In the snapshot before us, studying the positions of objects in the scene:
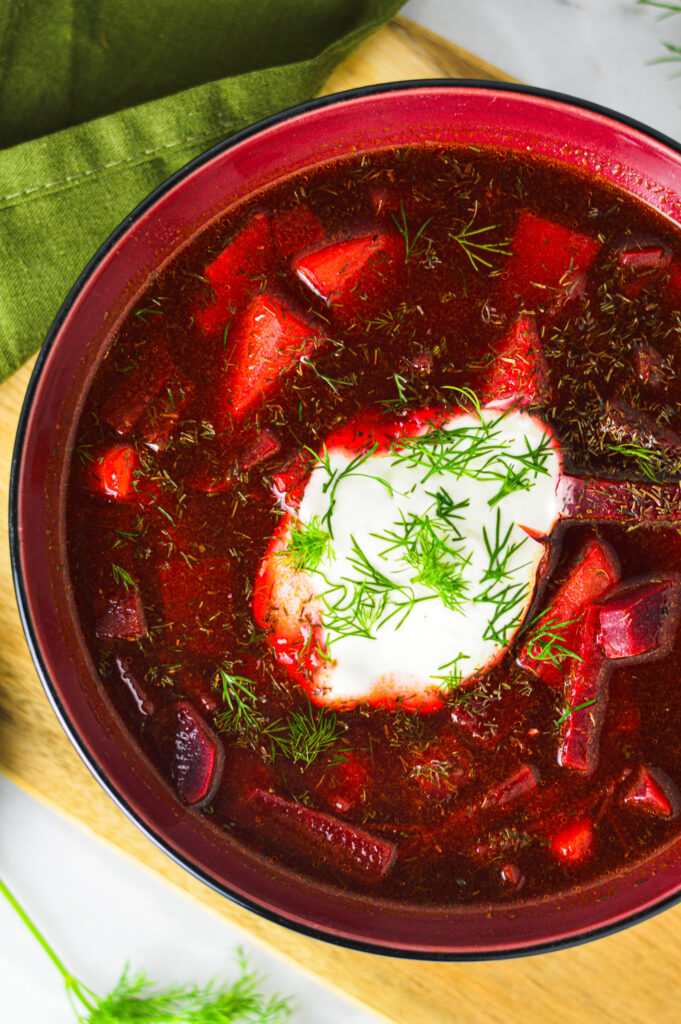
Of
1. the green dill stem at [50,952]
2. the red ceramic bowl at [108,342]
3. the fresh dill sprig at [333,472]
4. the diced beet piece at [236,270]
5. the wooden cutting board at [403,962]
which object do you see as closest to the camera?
the red ceramic bowl at [108,342]

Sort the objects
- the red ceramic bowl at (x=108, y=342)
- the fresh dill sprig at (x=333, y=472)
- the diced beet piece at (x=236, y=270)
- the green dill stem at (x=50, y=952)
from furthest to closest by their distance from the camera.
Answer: the green dill stem at (x=50, y=952), the fresh dill sprig at (x=333, y=472), the diced beet piece at (x=236, y=270), the red ceramic bowl at (x=108, y=342)

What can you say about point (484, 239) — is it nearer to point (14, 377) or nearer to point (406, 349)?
point (406, 349)

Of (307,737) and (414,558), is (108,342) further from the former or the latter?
(307,737)

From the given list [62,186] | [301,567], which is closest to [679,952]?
[301,567]

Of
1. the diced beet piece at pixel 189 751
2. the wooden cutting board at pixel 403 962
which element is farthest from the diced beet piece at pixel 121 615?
the wooden cutting board at pixel 403 962

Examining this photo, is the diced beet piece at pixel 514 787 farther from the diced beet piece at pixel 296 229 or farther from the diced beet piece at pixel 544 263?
the diced beet piece at pixel 296 229

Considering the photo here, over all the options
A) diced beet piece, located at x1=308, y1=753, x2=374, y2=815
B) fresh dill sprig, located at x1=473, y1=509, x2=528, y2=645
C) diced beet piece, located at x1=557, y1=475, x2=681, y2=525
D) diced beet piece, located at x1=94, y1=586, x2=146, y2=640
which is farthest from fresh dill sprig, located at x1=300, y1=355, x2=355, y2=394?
diced beet piece, located at x1=308, y1=753, x2=374, y2=815

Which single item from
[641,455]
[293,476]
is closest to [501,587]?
[641,455]
